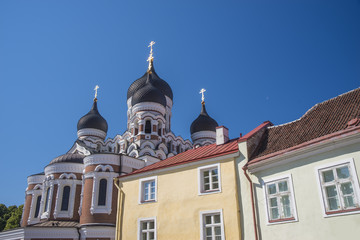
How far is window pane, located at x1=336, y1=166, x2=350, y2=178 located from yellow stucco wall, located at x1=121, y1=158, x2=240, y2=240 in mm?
4388

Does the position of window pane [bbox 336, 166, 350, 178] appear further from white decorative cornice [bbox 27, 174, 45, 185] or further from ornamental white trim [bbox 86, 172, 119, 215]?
white decorative cornice [bbox 27, 174, 45, 185]

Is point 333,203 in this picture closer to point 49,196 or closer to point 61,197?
point 61,197

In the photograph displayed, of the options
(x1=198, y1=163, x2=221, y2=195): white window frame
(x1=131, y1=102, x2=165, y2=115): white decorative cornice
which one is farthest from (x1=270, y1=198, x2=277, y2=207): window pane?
(x1=131, y1=102, x2=165, y2=115): white decorative cornice

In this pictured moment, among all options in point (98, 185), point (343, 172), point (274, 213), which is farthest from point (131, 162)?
point (343, 172)

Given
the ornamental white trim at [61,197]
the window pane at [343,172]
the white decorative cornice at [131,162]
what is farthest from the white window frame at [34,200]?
the window pane at [343,172]

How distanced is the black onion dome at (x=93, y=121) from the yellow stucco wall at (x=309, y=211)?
1319 inches

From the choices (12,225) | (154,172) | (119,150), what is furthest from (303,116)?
(12,225)

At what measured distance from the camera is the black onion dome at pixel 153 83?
44.1 meters

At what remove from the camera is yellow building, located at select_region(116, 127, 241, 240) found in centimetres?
1405

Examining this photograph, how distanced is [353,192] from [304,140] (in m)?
2.65

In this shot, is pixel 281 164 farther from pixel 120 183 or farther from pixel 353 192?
pixel 120 183

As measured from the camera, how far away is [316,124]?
505 inches

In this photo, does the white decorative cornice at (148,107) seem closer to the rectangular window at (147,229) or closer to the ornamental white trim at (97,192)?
the ornamental white trim at (97,192)

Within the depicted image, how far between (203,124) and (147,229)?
30.9 meters
